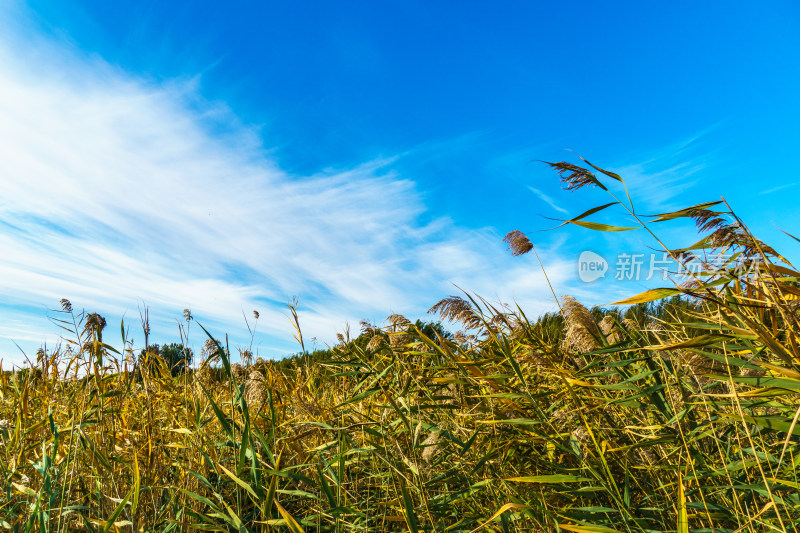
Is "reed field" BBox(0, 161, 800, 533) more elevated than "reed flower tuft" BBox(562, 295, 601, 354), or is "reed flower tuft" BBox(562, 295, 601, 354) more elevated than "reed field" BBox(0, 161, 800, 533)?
"reed flower tuft" BBox(562, 295, 601, 354)

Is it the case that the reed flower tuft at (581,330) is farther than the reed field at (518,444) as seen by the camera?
Yes

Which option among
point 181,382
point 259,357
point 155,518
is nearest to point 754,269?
point 155,518

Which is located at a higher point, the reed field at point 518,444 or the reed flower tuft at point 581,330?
the reed flower tuft at point 581,330

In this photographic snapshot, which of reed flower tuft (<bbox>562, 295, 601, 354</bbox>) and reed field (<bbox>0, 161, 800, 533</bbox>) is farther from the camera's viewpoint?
reed flower tuft (<bbox>562, 295, 601, 354</bbox>)

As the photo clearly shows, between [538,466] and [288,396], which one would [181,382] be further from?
[538,466]

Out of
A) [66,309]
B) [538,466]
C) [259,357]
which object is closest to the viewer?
[538,466]

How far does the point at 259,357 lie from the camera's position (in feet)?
12.3

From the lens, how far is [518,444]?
2.65 meters

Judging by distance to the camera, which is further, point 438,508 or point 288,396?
point 288,396

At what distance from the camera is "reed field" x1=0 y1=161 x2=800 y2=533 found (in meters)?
2.00

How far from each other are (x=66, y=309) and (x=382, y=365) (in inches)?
86.8

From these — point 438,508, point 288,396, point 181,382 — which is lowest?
point 438,508

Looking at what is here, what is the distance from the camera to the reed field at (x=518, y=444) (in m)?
2.00

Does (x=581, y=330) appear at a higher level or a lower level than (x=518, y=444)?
higher
